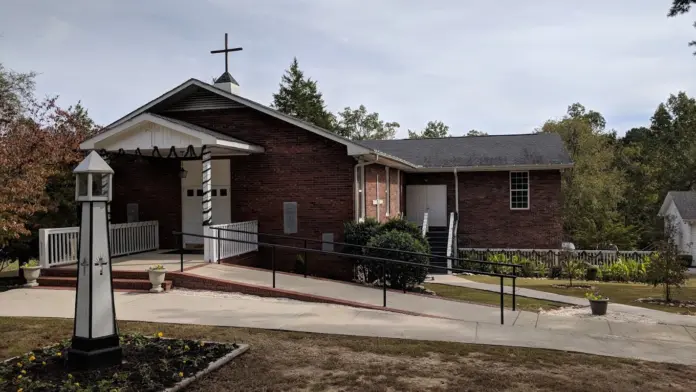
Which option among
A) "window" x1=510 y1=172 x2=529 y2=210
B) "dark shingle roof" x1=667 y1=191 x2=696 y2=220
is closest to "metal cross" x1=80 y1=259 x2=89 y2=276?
"window" x1=510 y1=172 x2=529 y2=210

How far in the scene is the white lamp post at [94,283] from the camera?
6.26 meters

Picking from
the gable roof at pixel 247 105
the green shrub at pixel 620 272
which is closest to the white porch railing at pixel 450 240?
the green shrub at pixel 620 272

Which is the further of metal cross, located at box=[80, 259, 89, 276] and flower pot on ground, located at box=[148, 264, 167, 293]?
flower pot on ground, located at box=[148, 264, 167, 293]

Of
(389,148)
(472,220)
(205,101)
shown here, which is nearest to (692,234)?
(472,220)

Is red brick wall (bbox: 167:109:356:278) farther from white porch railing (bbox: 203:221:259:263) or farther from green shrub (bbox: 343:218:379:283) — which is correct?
white porch railing (bbox: 203:221:259:263)

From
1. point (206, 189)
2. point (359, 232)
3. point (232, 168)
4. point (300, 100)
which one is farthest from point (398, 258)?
Result: point (300, 100)

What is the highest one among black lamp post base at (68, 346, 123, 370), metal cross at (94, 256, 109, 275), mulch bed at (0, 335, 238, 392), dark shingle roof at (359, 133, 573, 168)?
dark shingle roof at (359, 133, 573, 168)

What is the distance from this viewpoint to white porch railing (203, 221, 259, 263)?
1384 cm

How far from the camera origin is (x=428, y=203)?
2450cm

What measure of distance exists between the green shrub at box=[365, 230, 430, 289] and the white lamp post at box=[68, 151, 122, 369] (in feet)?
24.7

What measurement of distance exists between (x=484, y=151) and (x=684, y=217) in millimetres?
11507

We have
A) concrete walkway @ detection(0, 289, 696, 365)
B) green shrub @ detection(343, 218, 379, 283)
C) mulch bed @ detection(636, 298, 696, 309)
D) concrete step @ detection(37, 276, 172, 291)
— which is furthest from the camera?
green shrub @ detection(343, 218, 379, 283)

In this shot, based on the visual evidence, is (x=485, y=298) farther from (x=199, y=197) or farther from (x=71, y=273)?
(x=71, y=273)

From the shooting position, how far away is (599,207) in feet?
102
